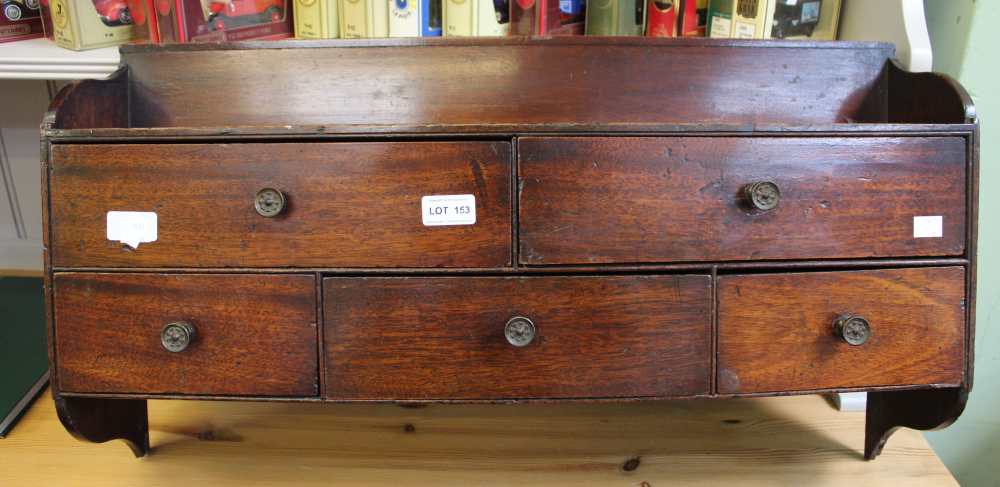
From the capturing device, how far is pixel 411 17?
112cm

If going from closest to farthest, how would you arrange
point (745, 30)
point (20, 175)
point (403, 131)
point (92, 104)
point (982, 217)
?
point (403, 131), point (92, 104), point (745, 30), point (982, 217), point (20, 175)

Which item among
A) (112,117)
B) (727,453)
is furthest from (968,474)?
(112,117)

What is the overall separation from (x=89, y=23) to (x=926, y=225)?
4.21 feet

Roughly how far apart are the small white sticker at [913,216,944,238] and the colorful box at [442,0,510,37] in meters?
0.65

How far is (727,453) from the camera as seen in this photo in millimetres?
1128

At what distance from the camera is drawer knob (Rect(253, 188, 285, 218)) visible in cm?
85

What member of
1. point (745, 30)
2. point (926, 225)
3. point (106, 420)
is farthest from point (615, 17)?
point (106, 420)

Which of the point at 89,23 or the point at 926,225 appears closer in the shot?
the point at 926,225

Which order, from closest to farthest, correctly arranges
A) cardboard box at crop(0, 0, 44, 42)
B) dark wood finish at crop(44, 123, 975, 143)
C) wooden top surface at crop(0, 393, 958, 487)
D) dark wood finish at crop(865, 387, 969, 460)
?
dark wood finish at crop(44, 123, 975, 143) < dark wood finish at crop(865, 387, 969, 460) < wooden top surface at crop(0, 393, 958, 487) < cardboard box at crop(0, 0, 44, 42)

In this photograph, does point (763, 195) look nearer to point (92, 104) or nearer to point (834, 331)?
point (834, 331)

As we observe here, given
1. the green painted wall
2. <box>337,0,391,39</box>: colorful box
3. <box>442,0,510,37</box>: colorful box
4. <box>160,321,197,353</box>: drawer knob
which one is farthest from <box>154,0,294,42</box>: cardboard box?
the green painted wall

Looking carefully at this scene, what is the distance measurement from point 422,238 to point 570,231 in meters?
0.18

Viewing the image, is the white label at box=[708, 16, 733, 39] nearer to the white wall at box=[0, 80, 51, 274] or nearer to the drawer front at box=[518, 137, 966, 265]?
the drawer front at box=[518, 137, 966, 265]

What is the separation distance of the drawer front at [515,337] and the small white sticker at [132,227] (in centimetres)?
22
